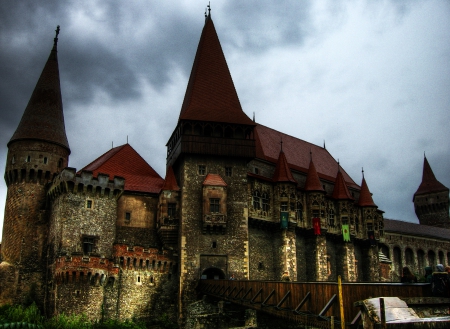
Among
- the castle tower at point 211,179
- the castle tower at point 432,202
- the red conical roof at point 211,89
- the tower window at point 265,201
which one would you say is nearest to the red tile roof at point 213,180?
the castle tower at point 211,179

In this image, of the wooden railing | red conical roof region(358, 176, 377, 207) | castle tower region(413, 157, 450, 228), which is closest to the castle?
red conical roof region(358, 176, 377, 207)

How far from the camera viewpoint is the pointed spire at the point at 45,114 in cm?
3691

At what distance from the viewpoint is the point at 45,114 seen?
37938 mm

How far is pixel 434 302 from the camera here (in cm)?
1311

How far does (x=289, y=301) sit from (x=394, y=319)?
28.8 ft

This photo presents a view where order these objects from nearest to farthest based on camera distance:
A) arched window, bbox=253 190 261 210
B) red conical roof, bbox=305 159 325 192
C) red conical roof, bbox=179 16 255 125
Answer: red conical roof, bbox=179 16 255 125, arched window, bbox=253 190 261 210, red conical roof, bbox=305 159 325 192

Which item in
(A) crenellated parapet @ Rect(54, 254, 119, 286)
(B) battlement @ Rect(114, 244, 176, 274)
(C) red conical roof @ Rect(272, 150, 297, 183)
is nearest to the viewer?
(A) crenellated parapet @ Rect(54, 254, 119, 286)

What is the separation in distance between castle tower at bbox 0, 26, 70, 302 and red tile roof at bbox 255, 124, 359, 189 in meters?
16.5

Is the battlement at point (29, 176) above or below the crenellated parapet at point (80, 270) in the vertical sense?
above

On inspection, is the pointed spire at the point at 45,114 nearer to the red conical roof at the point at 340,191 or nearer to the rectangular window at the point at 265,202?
the rectangular window at the point at 265,202

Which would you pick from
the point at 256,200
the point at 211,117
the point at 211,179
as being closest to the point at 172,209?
the point at 211,179

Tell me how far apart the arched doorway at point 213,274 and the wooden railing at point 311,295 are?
7298mm

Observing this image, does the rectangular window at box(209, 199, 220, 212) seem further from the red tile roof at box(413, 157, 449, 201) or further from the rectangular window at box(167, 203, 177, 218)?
the red tile roof at box(413, 157, 449, 201)

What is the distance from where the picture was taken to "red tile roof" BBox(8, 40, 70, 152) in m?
36.9
